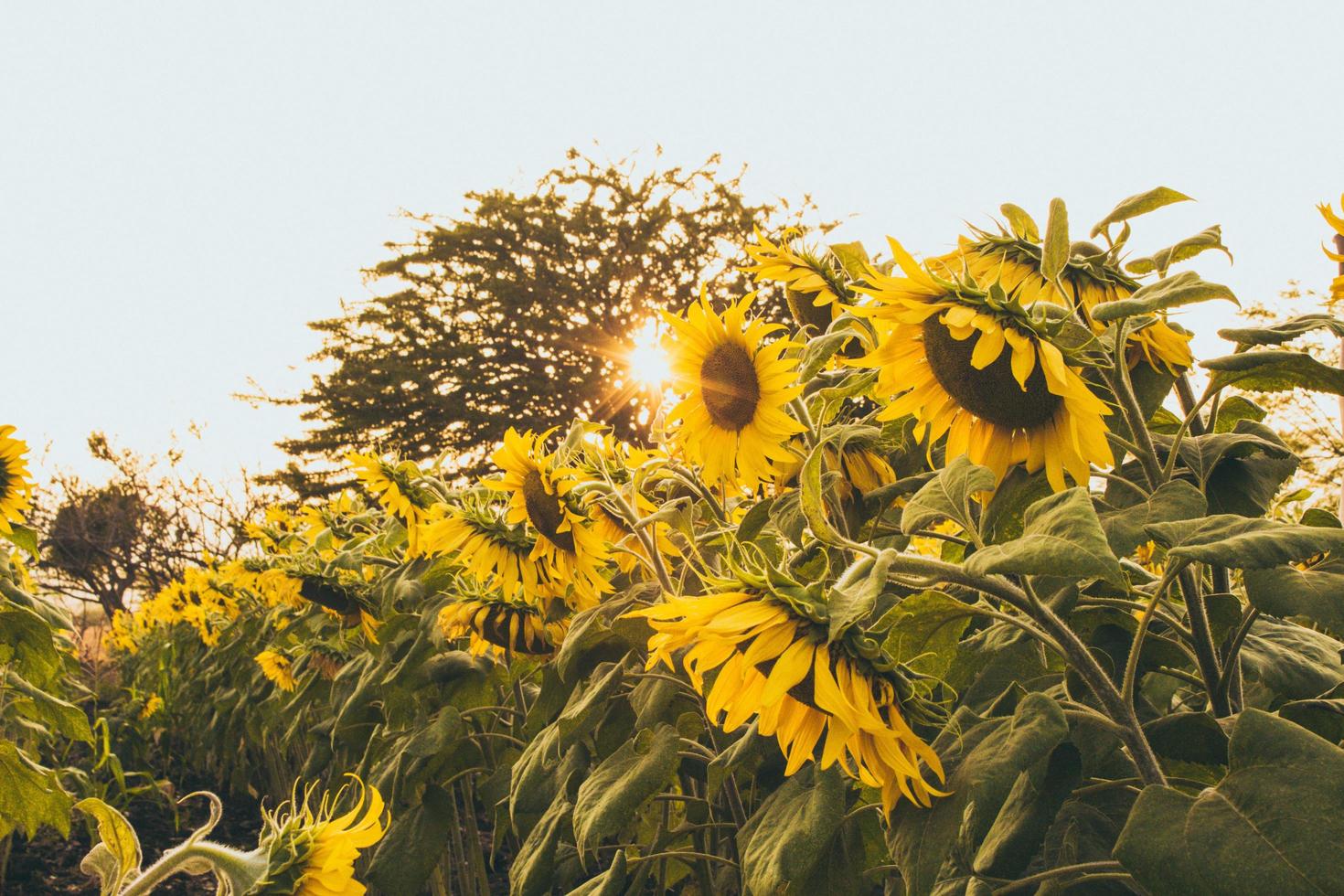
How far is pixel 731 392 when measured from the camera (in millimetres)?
1263

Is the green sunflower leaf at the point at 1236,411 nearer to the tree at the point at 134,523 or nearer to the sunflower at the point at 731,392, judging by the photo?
the sunflower at the point at 731,392

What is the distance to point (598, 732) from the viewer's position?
1420mm

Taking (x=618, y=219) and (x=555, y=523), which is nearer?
(x=555, y=523)

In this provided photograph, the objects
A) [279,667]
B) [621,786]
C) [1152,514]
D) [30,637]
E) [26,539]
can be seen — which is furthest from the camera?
[279,667]

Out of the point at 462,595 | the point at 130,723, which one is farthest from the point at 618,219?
the point at 462,595

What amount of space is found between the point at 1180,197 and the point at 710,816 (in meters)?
1.02

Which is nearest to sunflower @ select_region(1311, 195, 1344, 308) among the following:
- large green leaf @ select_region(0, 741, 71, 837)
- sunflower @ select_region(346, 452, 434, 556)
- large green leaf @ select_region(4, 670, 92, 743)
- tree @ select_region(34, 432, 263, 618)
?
sunflower @ select_region(346, 452, 434, 556)

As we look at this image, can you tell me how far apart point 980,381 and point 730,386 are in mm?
441

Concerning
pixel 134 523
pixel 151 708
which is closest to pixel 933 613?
pixel 151 708

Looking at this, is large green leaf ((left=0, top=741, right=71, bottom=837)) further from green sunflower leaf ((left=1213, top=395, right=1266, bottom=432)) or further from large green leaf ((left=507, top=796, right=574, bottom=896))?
green sunflower leaf ((left=1213, top=395, right=1266, bottom=432))

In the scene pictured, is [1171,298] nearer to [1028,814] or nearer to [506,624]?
[1028,814]

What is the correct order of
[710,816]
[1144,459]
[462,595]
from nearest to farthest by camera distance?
1. [1144,459]
2. [710,816]
3. [462,595]

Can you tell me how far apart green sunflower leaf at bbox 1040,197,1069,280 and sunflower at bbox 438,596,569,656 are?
1051 millimetres

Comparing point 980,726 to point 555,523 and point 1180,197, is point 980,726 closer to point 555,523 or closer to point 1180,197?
point 1180,197
